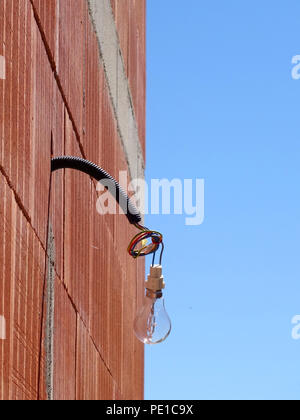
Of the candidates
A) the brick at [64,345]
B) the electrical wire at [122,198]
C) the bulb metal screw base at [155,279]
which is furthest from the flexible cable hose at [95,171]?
the brick at [64,345]

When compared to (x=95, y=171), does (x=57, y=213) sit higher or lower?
lower

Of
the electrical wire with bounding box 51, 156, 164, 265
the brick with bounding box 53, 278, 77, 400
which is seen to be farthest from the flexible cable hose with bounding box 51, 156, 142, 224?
the brick with bounding box 53, 278, 77, 400

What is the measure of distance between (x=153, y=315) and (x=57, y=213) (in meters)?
0.67

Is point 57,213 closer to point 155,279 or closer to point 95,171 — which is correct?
point 95,171

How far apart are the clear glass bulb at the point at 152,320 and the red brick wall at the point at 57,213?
40 cm

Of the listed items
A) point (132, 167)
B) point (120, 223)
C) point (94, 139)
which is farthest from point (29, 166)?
point (132, 167)

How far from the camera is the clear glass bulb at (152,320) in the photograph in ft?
11.8

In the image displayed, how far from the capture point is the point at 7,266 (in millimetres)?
2707

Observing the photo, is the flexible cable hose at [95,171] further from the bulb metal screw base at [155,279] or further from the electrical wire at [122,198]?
the bulb metal screw base at [155,279]

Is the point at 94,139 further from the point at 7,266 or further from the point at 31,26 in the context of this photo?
the point at 7,266

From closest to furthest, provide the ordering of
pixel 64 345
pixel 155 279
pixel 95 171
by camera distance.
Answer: pixel 155 279 → pixel 95 171 → pixel 64 345

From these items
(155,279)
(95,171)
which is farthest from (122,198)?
(155,279)

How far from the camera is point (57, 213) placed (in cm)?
379
